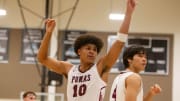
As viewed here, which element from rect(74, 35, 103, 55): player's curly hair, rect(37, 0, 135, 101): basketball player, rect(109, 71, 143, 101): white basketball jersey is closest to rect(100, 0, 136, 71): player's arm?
rect(37, 0, 135, 101): basketball player

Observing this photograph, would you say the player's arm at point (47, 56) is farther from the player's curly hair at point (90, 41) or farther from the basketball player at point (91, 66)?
the player's curly hair at point (90, 41)

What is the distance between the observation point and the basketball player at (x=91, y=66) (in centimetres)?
252

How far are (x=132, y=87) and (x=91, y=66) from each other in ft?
1.37

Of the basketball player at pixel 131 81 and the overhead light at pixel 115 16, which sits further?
the overhead light at pixel 115 16

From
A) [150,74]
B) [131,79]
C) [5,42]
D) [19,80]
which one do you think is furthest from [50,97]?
[131,79]

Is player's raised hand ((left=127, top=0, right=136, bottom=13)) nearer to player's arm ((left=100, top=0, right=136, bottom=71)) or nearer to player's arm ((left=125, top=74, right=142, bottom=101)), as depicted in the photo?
player's arm ((left=100, top=0, right=136, bottom=71))

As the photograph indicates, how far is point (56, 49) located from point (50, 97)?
1.31m

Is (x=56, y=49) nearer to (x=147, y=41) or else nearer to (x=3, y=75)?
(x=3, y=75)

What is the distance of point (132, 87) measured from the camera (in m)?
2.85

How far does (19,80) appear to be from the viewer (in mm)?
9641

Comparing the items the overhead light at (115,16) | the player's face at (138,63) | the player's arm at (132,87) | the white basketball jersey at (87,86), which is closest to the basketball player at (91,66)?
the white basketball jersey at (87,86)

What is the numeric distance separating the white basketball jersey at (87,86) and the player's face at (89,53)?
2.2 inches

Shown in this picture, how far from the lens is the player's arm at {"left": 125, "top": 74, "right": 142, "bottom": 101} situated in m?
2.80

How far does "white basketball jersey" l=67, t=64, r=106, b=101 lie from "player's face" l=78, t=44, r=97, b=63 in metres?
0.06
